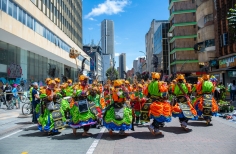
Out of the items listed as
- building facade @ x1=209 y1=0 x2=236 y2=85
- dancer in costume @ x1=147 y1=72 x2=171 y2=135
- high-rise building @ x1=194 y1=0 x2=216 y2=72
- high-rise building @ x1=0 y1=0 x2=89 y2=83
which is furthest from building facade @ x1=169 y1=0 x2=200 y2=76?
dancer in costume @ x1=147 y1=72 x2=171 y2=135

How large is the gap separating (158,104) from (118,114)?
133 cm

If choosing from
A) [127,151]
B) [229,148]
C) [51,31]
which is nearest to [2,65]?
[51,31]

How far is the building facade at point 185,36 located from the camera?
5103 cm

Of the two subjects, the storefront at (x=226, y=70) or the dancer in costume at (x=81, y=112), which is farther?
the storefront at (x=226, y=70)

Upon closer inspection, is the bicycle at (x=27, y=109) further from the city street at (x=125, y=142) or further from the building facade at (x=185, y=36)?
the building facade at (x=185, y=36)

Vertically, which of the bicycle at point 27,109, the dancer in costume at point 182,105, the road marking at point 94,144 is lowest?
the road marking at point 94,144

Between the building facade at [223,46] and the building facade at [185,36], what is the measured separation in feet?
67.3

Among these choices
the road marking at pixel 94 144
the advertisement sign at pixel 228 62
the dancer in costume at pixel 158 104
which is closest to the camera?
the road marking at pixel 94 144

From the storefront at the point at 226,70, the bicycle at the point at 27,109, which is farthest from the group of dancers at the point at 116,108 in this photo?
the storefront at the point at 226,70

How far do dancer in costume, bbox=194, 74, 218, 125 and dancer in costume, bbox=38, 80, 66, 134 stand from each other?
17.9 ft

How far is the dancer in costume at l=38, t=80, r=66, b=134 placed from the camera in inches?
313

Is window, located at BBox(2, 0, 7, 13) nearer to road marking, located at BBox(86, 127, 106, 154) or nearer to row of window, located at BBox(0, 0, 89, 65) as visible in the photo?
row of window, located at BBox(0, 0, 89, 65)

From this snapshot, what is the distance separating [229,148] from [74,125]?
14.9 ft

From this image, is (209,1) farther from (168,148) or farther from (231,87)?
(168,148)
